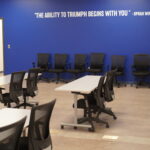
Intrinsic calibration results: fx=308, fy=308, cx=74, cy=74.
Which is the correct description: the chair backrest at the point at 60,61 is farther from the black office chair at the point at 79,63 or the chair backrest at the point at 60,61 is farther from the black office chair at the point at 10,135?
the black office chair at the point at 10,135

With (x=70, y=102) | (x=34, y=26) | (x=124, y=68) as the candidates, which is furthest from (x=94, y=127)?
(x=34, y=26)

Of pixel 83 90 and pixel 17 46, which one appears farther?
pixel 17 46

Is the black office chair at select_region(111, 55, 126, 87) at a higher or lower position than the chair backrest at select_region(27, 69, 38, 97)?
higher

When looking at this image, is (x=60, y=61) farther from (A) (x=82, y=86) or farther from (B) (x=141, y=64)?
(A) (x=82, y=86)

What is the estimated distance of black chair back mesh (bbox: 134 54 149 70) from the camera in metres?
9.80

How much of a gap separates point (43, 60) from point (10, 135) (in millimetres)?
8614

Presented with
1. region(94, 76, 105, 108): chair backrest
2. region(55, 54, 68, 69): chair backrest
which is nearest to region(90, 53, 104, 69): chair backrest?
region(55, 54, 68, 69): chair backrest

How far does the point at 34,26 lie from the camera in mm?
11125

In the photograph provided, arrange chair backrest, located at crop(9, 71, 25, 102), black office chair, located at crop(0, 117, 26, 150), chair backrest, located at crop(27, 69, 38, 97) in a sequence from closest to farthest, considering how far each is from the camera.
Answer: black office chair, located at crop(0, 117, 26, 150) < chair backrest, located at crop(9, 71, 25, 102) < chair backrest, located at crop(27, 69, 38, 97)

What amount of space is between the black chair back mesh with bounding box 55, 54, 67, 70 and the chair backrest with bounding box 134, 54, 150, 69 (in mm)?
2436

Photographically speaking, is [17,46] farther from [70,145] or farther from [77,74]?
[70,145]

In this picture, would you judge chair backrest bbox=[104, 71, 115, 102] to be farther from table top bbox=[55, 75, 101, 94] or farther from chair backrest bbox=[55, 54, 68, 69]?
chair backrest bbox=[55, 54, 68, 69]

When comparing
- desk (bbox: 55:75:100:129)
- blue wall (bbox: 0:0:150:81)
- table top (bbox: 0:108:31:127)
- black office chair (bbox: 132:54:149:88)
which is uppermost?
blue wall (bbox: 0:0:150:81)

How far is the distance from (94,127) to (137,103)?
2282mm
